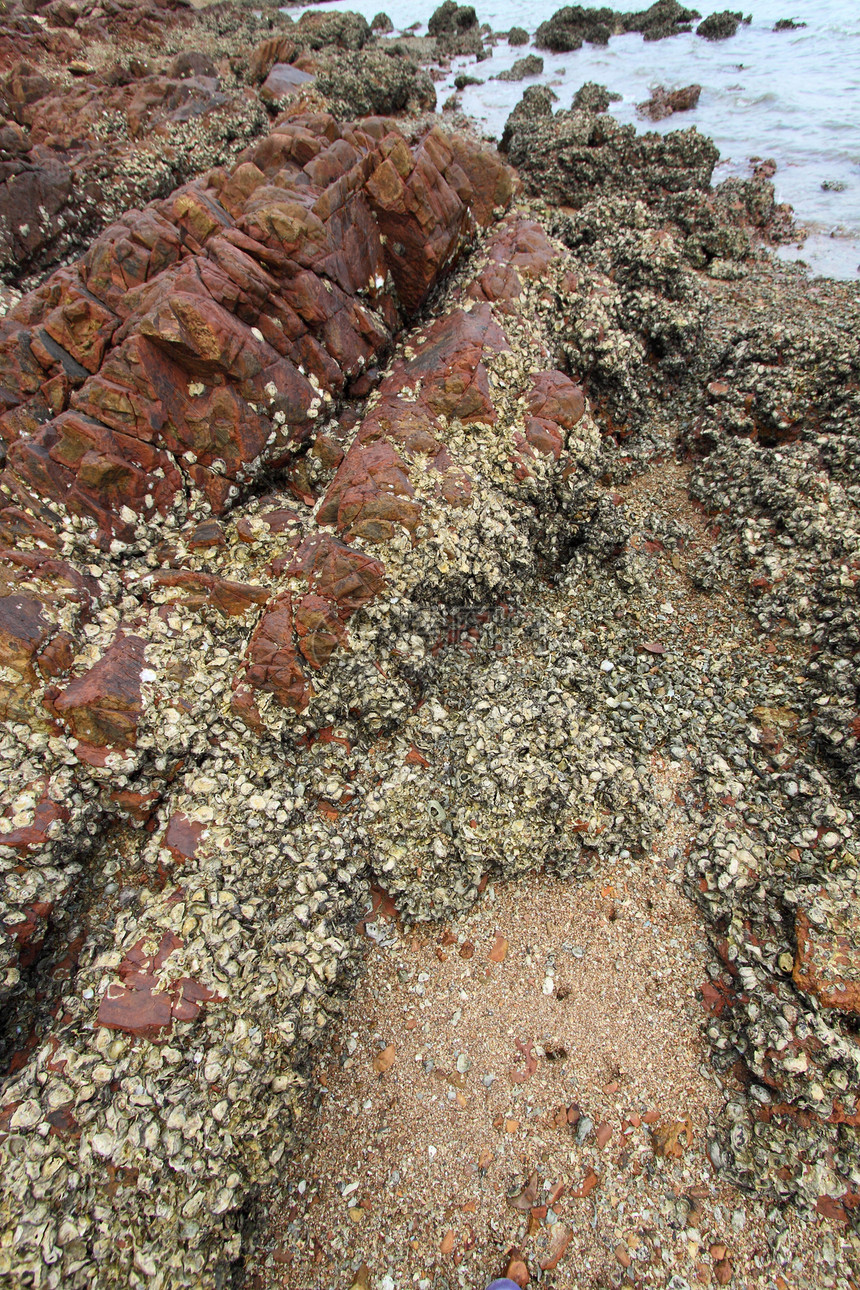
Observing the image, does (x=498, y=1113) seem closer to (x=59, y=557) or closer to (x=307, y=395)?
(x=59, y=557)

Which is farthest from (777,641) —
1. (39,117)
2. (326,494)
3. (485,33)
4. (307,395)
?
(485,33)

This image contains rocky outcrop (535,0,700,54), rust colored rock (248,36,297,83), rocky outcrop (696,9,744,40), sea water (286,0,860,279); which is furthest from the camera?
rocky outcrop (535,0,700,54)

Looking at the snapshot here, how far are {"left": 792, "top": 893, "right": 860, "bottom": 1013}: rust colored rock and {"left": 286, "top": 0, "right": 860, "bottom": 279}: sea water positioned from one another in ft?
49.1

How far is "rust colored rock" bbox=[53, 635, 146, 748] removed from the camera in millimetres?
5312

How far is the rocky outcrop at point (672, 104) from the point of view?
19844 mm

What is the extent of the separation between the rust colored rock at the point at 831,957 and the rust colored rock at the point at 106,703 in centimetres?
633

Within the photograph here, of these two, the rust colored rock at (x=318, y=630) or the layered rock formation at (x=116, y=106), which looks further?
the layered rock formation at (x=116, y=106)

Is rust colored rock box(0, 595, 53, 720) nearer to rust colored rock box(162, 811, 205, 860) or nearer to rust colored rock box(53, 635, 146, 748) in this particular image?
rust colored rock box(53, 635, 146, 748)

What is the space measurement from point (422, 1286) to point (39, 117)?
21.9 metres

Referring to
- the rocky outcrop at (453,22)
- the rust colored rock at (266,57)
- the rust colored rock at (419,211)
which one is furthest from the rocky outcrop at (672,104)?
the rust colored rock at (419,211)

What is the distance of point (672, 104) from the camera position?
1989 centimetres

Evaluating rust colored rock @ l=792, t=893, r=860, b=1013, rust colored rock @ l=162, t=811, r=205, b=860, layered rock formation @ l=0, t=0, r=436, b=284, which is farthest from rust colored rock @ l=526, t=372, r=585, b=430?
layered rock formation @ l=0, t=0, r=436, b=284

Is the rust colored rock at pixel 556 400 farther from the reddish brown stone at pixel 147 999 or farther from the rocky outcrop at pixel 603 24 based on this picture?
the rocky outcrop at pixel 603 24

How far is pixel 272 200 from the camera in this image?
7.25 meters
